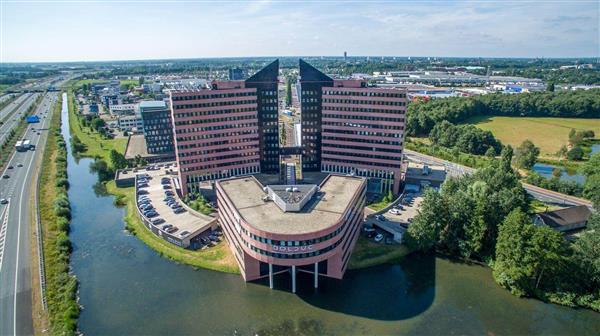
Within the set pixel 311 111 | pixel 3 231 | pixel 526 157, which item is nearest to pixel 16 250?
pixel 3 231

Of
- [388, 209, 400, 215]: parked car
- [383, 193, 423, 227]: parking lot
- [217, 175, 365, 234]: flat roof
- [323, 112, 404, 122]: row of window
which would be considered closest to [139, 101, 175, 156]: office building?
[217, 175, 365, 234]: flat roof

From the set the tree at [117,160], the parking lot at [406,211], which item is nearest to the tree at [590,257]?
the parking lot at [406,211]

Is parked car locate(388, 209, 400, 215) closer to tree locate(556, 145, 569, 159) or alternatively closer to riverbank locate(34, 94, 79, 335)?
riverbank locate(34, 94, 79, 335)

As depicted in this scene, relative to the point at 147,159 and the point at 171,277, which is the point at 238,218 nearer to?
the point at 171,277

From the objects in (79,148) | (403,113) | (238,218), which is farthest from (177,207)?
(79,148)

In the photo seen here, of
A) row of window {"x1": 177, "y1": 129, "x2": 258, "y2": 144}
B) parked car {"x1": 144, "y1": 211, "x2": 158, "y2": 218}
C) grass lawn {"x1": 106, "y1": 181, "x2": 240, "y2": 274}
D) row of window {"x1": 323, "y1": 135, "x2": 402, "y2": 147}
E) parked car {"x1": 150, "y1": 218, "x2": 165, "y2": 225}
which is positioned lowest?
grass lawn {"x1": 106, "y1": 181, "x2": 240, "y2": 274}
